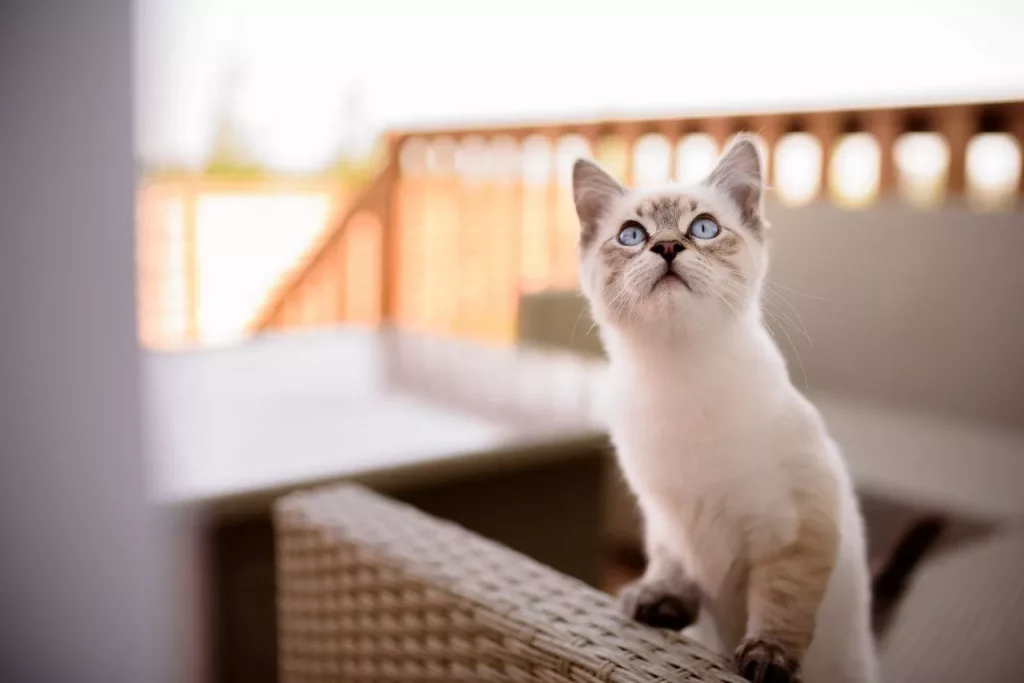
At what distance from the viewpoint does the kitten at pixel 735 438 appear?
0.53 meters

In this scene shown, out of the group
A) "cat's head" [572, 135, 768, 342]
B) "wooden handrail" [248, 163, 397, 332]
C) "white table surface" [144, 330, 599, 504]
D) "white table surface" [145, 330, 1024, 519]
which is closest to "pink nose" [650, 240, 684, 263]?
"cat's head" [572, 135, 768, 342]

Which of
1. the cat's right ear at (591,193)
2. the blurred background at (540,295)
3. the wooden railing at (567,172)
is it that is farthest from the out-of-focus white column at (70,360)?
the cat's right ear at (591,193)

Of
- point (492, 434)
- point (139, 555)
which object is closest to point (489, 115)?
point (492, 434)

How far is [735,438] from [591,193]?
187mm

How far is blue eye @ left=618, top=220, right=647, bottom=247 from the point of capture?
56 centimetres

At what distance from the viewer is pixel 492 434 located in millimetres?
1425

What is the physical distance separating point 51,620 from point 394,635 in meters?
0.67

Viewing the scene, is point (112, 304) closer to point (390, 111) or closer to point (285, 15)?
point (390, 111)

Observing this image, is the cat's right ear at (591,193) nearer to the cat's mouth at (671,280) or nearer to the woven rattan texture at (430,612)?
the cat's mouth at (671,280)

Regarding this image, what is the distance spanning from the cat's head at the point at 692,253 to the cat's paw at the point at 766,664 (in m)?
0.19

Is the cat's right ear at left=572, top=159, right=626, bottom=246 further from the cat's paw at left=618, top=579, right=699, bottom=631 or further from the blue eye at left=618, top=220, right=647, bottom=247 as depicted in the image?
the cat's paw at left=618, top=579, right=699, bottom=631

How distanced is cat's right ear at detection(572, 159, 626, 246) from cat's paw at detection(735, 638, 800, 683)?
0.91 ft

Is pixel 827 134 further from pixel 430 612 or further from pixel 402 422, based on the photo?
pixel 402 422

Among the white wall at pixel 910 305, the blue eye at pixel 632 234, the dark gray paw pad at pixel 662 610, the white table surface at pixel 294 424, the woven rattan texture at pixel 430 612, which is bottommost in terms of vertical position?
the white table surface at pixel 294 424
